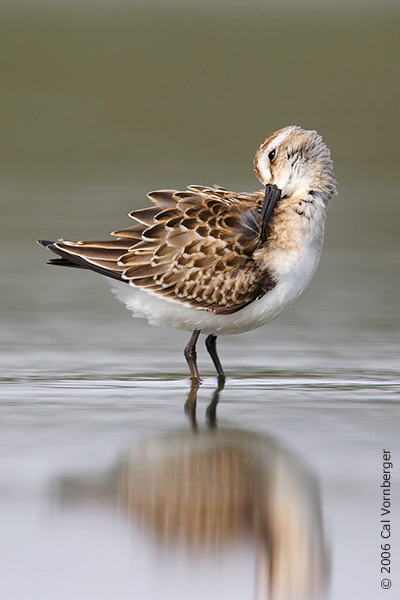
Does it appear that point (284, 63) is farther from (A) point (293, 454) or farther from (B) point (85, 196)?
(A) point (293, 454)

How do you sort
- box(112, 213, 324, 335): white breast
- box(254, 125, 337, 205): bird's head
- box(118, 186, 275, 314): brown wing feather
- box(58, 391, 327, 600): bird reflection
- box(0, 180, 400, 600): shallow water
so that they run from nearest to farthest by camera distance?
box(0, 180, 400, 600): shallow water → box(58, 391, 327, 600): bird reflection → box(112, 213, 324, 335): white breast → box(118, 186, 275, 314): brown wing feather → box(254, 125, 337, 205): bird's head

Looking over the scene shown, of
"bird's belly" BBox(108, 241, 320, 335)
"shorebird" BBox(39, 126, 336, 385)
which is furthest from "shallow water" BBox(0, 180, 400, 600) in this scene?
"shorebird" BBox(39, 126, 336, 385)

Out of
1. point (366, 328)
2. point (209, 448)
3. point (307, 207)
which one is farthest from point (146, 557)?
point (366, 328)

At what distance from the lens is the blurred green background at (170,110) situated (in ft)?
62.8

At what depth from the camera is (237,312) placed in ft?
32.6

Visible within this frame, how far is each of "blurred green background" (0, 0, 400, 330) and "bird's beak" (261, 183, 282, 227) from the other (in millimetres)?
3540

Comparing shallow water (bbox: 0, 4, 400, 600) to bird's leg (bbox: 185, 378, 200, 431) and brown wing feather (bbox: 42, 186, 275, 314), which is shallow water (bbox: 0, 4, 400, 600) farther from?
brown wing feather (bbox: 42, 186, 275, 314)

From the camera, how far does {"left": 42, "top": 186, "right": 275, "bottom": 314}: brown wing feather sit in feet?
32.2

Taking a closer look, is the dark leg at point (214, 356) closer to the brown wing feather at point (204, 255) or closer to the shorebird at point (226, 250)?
the shorebird at point (226, 250)

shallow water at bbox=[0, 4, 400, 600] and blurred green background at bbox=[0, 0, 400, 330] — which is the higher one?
blurred green background at bbox=[0, 0, 400, 330]

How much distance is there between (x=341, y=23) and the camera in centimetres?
3903

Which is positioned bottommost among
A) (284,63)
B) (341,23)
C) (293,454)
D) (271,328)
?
(293,454)

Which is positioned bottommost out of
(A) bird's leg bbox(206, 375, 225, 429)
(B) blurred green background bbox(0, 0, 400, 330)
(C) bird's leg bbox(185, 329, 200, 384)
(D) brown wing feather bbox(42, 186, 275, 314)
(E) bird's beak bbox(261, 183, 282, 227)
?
(A) bird's leg bbox(206, 375, 225, 429)

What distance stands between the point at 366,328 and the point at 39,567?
6.33 meters
